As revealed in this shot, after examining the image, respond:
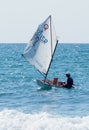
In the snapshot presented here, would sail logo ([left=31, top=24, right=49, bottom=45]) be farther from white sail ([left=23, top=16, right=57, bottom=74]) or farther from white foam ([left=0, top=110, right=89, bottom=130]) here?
white foam ([left=0, top=110, right=89, bottom=130])

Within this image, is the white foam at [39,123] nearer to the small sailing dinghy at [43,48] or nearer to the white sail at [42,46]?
the small sailing dinghy at [43,48]

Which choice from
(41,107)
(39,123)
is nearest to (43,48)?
(41,107)

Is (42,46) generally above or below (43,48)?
above

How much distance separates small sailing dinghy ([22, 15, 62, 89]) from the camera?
1654 inches

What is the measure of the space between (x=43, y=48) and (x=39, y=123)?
58.0 ft

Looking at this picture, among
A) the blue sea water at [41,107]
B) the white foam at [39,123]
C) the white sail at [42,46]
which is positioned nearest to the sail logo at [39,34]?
the white sail at [42,46]

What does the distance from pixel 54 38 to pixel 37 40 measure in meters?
1.29

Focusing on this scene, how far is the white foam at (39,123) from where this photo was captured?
24.9 m

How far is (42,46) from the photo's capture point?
1676 inches

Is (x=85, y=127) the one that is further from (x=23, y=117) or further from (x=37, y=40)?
(x=37, y=40)

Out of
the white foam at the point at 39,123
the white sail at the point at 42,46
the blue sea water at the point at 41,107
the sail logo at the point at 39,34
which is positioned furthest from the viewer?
the white sail at the point at 42,46

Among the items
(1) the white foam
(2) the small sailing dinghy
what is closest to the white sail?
(2) the small sailing dinghy

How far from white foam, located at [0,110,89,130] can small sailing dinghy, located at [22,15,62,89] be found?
1515 centimetres

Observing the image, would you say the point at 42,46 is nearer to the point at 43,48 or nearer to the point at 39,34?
the point at 43,48
